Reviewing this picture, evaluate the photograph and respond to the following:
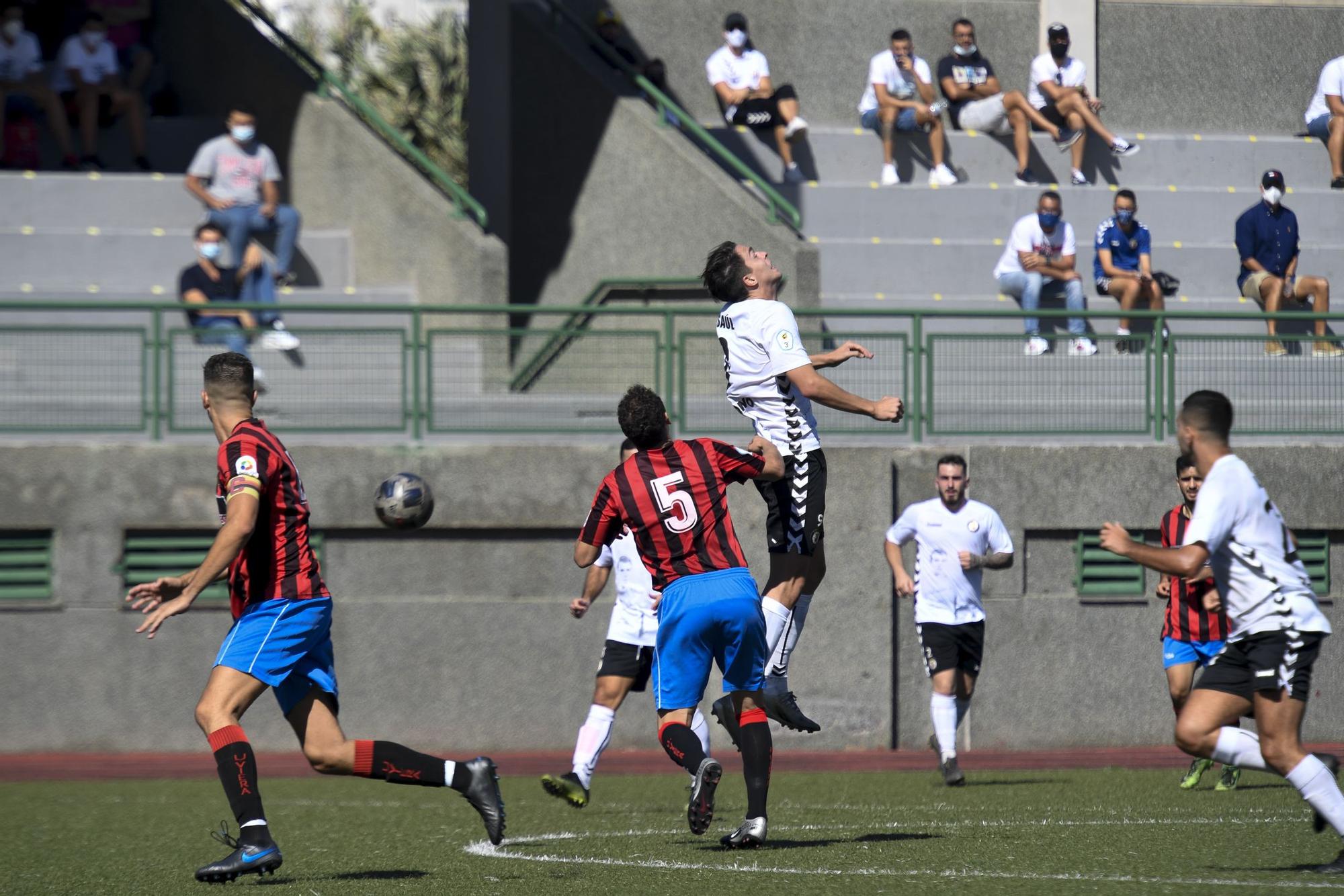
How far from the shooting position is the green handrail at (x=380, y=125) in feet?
64.0

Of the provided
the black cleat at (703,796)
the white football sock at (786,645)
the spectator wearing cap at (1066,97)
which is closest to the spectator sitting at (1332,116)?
the spectator wearing cap at (1066,97)

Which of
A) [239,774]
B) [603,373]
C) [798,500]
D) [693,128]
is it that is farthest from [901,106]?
[239,774]

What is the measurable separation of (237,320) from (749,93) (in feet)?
26.0

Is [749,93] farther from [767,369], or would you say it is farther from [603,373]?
[767,369]

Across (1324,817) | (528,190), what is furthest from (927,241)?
(1324,817)

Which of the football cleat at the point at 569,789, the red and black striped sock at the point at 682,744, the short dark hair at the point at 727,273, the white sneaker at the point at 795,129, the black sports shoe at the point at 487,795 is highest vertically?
the white sneaker at the point at 795,129

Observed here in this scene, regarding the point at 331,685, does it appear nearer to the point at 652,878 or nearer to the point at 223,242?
the point at 652,878

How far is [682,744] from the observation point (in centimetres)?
786

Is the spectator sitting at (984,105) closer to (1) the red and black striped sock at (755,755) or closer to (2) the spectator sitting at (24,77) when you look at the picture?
(2) the spectator sitting at (24,77)

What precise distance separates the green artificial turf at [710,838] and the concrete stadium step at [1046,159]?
965cm

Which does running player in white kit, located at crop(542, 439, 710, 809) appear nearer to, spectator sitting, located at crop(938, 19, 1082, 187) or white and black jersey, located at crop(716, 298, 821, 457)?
white and black jersey, located at crop(716, 298, 821, 457)

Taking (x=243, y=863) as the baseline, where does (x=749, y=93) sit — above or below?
above

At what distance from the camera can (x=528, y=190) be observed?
21766 mm

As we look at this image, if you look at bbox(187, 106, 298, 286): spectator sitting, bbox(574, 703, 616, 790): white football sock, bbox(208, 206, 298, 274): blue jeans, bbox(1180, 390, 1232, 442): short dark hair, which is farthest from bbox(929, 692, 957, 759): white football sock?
bbox(187, 106, 298, 286): spectator sitting
